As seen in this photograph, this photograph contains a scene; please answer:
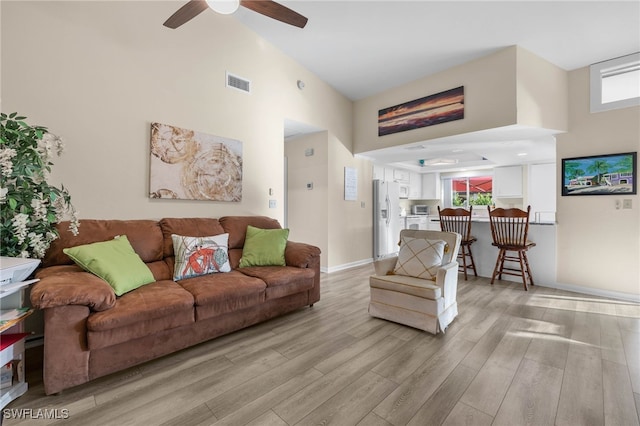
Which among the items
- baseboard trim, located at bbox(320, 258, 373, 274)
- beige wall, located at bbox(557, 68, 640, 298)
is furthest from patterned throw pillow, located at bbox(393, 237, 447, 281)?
beige wall, located at bbox(557, 68, 640, 298)

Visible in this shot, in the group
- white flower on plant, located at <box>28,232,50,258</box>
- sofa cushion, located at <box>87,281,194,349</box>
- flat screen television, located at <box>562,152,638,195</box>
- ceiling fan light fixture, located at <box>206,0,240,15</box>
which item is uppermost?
ceiling fan light fixture, located at <box>206,0,240,15</box>

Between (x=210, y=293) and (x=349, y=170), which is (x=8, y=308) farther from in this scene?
(x=349, y=170)

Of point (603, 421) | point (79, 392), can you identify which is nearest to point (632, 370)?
point (603, 421)

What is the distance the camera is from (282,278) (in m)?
2.57

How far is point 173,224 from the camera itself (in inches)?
106

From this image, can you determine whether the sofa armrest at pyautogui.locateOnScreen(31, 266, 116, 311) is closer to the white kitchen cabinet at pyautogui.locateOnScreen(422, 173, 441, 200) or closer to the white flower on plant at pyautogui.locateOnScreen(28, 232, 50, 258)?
the white flower on plant at pyautogui.locateOnScreen(28, 232, 50, 258)

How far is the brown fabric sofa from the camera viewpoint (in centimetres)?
157

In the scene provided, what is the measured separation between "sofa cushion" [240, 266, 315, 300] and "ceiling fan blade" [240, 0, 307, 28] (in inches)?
84.1

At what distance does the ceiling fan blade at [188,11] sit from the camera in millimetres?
1989

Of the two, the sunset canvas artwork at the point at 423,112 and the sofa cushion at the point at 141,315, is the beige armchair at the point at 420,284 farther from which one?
the sunset canvas artwork at the point at 423,112

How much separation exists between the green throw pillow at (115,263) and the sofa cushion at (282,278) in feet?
2.88

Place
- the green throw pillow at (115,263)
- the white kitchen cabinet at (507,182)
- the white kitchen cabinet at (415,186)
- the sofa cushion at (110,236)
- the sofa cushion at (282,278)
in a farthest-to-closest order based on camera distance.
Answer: the white kitchen cabinet at (415,186), the white kitchen cabinet at (507,182), the sofa cushion at (282,278), the sofa cushion at (110,236), the green throw pillow at (115,263)

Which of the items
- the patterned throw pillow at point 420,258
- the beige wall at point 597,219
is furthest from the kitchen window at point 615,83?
the patterned throw pillow at point 420,258

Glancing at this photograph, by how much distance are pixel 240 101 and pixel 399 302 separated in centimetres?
295
